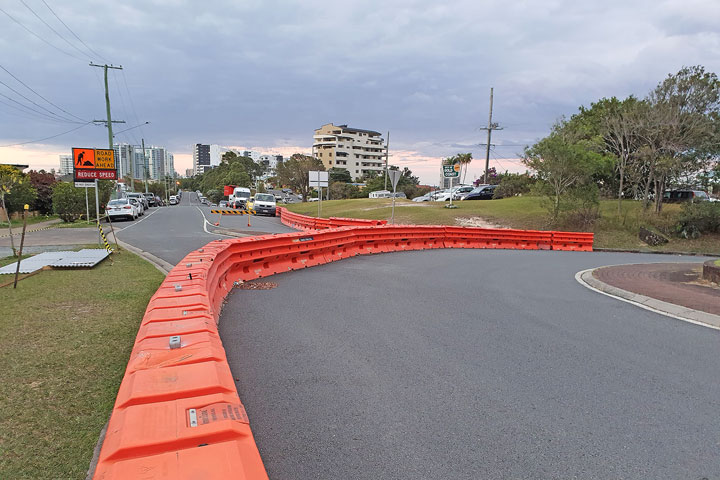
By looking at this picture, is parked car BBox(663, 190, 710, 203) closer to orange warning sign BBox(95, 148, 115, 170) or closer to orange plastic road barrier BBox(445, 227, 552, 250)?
orange plastic road barrier BBox(445, 227, 552, 250)

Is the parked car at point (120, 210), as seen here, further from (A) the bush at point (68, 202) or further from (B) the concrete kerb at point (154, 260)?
(B) the concrete kerb at point (154, 260)

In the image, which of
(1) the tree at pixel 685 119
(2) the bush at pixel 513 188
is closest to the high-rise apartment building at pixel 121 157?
(1) the tree at pixel 685 119

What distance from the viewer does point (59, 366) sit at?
14.5ft

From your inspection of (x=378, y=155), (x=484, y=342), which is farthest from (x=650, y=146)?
(x=378, y=155)

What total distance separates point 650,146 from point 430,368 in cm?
3087

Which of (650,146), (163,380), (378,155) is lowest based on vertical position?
(163,380)

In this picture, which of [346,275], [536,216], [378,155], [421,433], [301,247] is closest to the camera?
[421,433]

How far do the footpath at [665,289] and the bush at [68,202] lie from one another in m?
27.8

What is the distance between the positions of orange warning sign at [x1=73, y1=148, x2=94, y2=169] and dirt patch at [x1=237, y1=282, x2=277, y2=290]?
8636mm

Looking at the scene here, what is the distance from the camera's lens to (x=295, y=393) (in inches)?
166

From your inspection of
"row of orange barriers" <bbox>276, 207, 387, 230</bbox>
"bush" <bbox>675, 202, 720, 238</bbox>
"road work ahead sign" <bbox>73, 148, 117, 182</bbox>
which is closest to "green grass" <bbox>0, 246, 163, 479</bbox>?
"road work ahead sign" <bbox>73, 148, 117, 182</bbox>

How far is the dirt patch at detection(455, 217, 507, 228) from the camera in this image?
29.9 m

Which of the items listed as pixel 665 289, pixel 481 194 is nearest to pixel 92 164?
pixel 665 289

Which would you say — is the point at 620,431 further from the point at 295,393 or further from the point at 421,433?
the point at 295,393
